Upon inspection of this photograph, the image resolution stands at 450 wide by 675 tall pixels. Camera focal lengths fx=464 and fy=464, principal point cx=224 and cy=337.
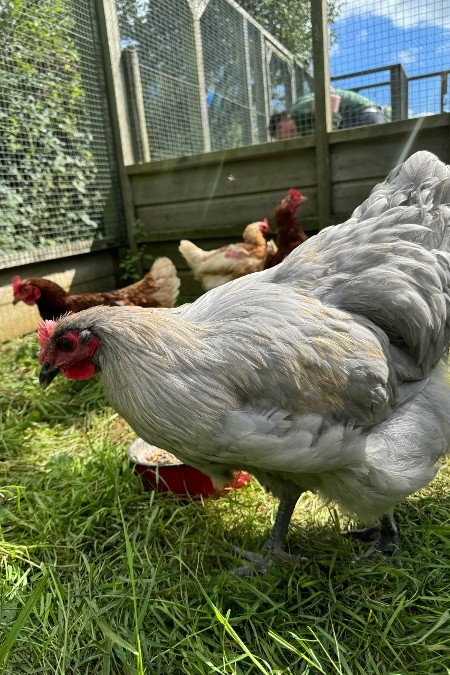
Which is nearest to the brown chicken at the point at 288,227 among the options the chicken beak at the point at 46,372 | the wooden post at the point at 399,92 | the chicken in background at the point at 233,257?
the chicken in background at the point at 233,257

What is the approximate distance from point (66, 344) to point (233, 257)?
9.45 feet

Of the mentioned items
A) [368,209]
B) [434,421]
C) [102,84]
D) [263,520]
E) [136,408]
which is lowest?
[263,520]

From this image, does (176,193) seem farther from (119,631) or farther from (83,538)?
(119,631)

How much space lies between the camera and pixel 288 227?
12.8ft

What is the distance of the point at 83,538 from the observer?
1.93m

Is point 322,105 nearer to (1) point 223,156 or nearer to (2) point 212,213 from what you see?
(1) point 223,156

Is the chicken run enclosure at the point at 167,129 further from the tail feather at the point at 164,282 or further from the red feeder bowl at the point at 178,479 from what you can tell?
the red feeder bowl at the point at 178,479


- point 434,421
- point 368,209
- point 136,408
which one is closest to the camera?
point 136,408

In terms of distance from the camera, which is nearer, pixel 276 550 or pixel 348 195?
pixel 276 550

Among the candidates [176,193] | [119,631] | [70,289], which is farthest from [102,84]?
[119,631]

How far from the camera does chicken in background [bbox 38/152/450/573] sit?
1346mm

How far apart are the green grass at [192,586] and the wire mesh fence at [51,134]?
253 cm

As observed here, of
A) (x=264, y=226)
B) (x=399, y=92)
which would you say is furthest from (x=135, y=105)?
(x=399, y=92)

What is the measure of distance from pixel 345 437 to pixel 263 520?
2.70ft
